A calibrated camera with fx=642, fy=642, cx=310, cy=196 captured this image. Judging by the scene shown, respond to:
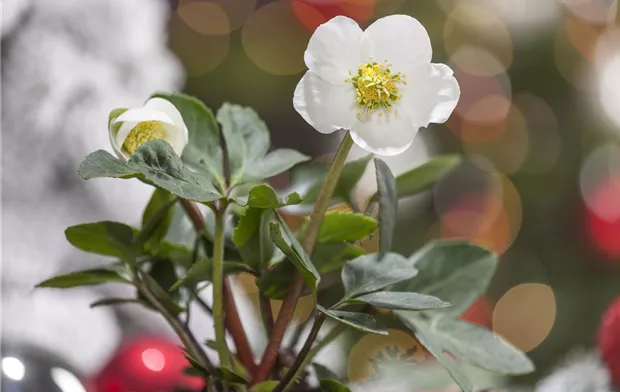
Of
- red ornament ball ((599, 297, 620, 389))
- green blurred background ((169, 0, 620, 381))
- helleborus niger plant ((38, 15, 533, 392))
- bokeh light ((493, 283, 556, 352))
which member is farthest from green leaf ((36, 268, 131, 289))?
bokeh light ((493, 283, 556, 352))

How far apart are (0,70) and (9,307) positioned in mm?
187

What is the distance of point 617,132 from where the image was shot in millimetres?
1015

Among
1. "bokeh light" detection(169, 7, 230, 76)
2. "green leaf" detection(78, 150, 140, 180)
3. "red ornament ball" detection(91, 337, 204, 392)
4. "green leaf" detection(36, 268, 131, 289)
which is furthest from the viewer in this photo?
"bokeh light" detection(169, 7, 230, 76)

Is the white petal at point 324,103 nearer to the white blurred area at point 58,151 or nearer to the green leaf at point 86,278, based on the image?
the green leaf at point 86,278

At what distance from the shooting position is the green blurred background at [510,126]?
3.18ft

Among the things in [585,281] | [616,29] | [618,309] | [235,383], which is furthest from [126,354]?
[616,29]

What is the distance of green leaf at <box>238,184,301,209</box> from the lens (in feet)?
1.00

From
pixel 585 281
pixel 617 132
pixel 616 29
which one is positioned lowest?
pixel 585 281

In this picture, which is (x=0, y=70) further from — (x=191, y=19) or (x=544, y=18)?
(x=544, y=18)

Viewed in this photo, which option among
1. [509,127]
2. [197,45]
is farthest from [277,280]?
[509,127]

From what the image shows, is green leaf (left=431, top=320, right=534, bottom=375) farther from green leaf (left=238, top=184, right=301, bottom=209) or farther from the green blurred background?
the green blurred background

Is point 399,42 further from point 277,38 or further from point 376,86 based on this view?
point 277,38

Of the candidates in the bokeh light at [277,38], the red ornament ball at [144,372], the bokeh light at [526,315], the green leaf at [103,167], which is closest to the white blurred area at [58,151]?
the red ornament ball at [144,372]

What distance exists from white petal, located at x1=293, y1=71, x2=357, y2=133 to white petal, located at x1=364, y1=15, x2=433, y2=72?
1.0 inches
